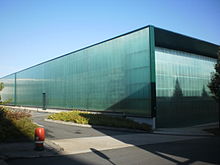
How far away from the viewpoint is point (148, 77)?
1970 centimetres

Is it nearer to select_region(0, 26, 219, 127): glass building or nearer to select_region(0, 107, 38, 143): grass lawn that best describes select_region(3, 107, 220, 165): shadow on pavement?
select_region(0, 107, 38, 143): grass lawn

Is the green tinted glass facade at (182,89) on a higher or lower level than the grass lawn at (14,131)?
higher

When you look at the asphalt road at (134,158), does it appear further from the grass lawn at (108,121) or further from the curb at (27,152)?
the grass lawn at (108,121)

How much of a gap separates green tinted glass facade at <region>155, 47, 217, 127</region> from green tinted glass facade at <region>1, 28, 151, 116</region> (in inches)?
69.2

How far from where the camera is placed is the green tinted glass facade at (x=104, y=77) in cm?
2053

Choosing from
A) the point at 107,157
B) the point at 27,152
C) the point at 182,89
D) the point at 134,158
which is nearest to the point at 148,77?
the point at 182,89

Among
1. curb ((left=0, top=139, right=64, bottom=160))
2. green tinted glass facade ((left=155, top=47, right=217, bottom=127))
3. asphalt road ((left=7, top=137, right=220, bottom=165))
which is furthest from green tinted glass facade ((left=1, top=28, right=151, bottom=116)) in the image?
curb ((left=0, top=139, right=64, bottom=160))

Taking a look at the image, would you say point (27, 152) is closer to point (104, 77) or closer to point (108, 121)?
point (108, 121)

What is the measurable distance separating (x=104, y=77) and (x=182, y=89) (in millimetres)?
9229

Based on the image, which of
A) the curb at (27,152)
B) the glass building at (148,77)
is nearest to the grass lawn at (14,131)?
the curb at (27,152)

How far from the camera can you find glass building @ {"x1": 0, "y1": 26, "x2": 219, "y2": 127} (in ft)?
66.1

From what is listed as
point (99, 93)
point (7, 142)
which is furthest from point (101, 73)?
point (7, 142)

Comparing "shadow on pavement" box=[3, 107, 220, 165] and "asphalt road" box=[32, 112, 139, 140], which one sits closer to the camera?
"shadow on pavement" box=[3, 107, 220, 165]

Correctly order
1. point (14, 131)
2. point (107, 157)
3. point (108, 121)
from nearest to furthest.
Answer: point (107, 157)
point (14, 131)
point (108, 121)
